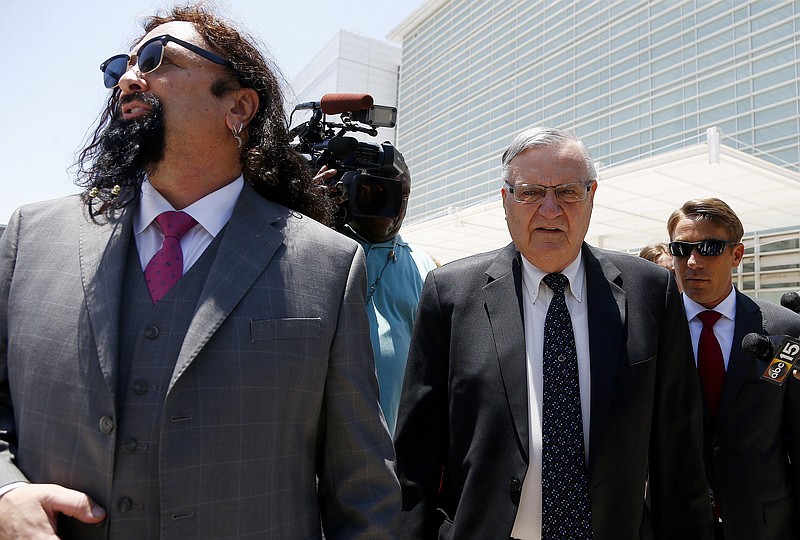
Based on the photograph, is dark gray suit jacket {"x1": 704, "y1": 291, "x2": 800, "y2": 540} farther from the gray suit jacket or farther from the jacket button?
the jacket button

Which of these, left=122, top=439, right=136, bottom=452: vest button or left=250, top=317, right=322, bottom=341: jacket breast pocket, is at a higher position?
left=250, top=317, right=322, bottom=341: jacket breast pocket

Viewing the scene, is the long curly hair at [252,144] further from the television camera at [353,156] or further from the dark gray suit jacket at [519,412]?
the dark gray suit jacket at [519,412]

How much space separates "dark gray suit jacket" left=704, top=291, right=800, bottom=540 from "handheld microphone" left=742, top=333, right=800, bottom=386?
0.64 metres

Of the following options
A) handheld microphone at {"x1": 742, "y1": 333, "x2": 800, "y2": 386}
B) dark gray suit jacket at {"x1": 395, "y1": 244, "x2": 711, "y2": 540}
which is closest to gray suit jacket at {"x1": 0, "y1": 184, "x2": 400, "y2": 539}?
dark gray suit jacket at {"x1": 395, "y1": 244, "x2": 711, "y2": 540}

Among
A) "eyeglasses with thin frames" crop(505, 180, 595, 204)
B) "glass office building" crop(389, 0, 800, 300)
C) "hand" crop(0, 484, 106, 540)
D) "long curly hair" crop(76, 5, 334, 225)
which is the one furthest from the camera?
"glass office building" crop(389, 0, 800, 300)

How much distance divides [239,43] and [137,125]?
0.46 metres

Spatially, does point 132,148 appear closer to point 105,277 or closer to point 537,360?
point 105,277

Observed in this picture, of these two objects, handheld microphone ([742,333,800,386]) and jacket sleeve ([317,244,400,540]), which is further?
handheld microphone ([742,333,800,386])

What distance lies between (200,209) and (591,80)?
34.5m

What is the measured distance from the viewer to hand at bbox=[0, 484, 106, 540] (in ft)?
4.16

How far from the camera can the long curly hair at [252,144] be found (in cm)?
175

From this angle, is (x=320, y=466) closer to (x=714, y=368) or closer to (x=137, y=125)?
(x=137, y=125)

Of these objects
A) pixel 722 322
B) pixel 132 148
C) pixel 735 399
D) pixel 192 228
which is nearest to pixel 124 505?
pixel 192 228

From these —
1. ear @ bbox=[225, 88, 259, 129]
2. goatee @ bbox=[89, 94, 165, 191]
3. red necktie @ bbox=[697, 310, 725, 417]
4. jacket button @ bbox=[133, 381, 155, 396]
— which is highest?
ear @ bbox=[225, 88, 259, 129]
